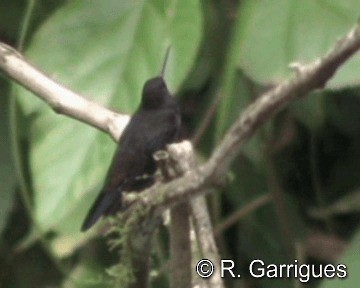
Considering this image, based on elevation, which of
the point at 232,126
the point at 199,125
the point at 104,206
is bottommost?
the point at 199,125

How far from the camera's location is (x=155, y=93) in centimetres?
77

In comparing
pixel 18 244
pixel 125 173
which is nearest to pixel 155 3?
pixel 125 173

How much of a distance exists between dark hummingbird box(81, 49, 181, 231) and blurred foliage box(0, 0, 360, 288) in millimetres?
23

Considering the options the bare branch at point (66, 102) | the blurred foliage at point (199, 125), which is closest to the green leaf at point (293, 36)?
the blurred foliage at point (199, 125)

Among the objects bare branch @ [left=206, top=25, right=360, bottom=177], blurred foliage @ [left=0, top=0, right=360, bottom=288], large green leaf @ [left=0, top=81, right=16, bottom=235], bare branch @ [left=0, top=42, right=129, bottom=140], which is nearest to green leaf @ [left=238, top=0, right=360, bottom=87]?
blurred foliage @ [left=0, top=0, right=360, bottom=288]

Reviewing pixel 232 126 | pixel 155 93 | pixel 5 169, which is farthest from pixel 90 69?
pixel 232 126

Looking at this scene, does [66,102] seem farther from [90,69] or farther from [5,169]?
[5,169]

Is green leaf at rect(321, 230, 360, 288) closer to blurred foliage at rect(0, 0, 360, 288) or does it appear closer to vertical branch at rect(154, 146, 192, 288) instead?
blurred foliage at rect(0, 0, 360, 288)

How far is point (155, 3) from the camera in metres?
0.84

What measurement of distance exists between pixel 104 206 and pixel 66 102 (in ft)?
0.33

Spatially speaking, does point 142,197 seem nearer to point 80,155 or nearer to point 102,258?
point 80,155

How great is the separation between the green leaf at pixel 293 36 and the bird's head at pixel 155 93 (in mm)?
73

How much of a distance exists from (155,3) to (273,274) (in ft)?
1.27

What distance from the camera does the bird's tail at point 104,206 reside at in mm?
757
